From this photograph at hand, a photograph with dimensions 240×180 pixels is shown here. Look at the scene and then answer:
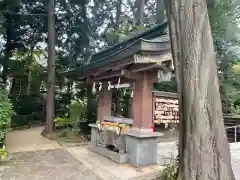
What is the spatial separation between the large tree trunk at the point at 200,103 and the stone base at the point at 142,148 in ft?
7.55

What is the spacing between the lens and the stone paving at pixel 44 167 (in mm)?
4293

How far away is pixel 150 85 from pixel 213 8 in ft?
17.1

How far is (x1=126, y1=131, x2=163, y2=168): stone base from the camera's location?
4879 mm

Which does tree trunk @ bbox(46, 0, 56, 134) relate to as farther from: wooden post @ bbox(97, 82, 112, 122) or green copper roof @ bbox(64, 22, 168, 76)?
wooden post @ bbox(97, 82, 112, 122)

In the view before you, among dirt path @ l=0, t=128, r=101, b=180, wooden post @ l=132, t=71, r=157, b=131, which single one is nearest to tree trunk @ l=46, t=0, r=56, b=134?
dirt path @ l=0, t=128, r=101, b=180

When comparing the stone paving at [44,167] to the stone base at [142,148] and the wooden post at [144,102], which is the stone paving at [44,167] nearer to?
the stone base at [142,148]

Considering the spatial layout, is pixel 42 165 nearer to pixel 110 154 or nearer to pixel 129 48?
pixel 110 154

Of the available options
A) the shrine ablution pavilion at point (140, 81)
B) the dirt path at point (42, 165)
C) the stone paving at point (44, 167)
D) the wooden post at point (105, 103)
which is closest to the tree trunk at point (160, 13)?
the shrine ablution pavilion at point (140, 81)

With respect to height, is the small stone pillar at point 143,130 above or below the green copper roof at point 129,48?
below

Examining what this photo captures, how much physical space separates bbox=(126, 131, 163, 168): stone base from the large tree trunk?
230cm

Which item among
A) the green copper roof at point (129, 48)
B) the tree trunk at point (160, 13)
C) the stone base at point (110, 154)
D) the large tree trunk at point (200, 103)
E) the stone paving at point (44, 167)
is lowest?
the stone paving at point (44, 167)

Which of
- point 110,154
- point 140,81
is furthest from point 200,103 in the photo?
point 110,154

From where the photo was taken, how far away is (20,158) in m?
5.66

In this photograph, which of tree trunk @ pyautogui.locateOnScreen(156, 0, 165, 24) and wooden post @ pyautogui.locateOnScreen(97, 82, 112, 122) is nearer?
wooden post @ pyautogui.locateOnScreen(97, 82, 112, 122)
